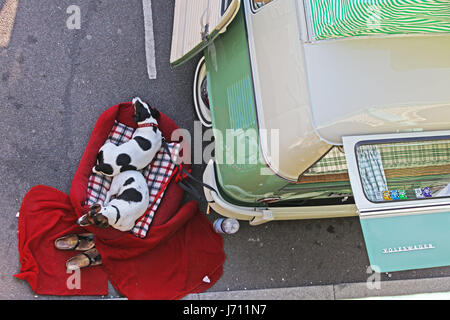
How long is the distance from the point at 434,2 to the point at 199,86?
74.8 inches

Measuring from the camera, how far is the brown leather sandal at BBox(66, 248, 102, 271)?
9.72ft

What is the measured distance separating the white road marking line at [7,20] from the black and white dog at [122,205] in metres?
1.56

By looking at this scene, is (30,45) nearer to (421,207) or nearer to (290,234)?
(290,234)

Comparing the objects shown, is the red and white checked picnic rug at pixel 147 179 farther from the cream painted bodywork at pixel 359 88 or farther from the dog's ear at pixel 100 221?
the cream painted bodywork at pixel 359 88

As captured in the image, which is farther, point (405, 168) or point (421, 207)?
point (405, 168)

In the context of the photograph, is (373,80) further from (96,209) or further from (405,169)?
(96,209)

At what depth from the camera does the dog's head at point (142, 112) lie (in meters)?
3.08

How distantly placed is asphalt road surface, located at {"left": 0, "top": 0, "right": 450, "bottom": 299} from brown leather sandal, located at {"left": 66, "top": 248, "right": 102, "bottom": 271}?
0.40m

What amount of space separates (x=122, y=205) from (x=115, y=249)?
0.43 meters

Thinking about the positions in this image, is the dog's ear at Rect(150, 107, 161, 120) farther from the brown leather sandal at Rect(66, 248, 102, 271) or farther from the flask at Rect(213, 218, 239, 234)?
the brown leather sandal at Rect(66, 248, 102, 271)

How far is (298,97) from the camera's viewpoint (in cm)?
217

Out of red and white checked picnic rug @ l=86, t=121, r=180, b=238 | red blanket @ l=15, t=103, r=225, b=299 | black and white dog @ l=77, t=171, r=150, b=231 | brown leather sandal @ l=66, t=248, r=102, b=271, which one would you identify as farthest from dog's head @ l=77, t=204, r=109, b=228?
brown leather sandal @ l=66, t=248, r=102, b=271
